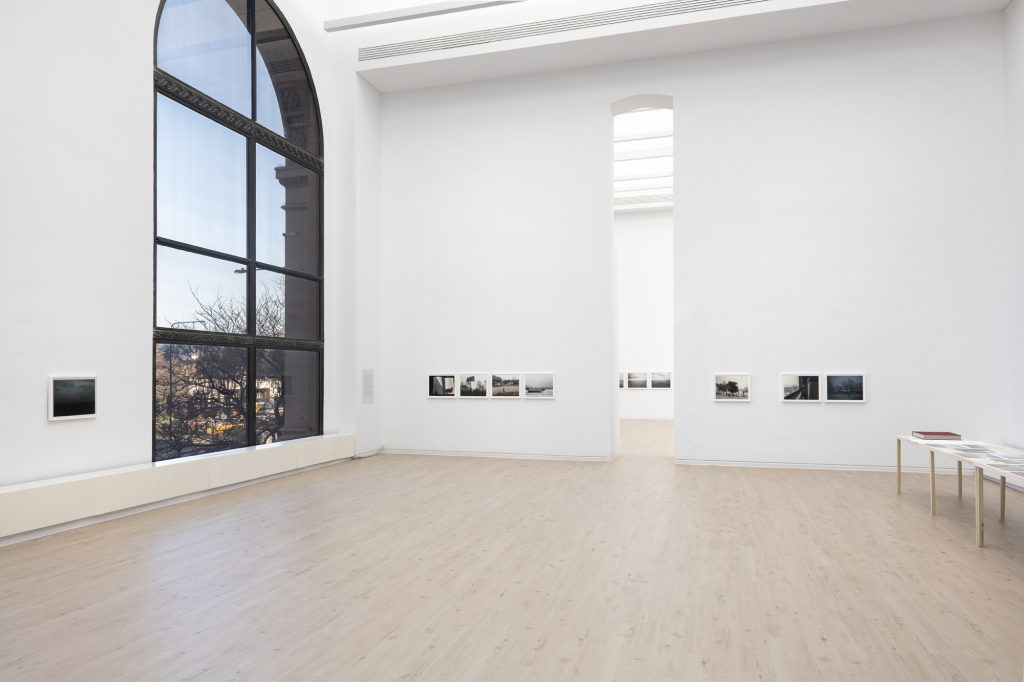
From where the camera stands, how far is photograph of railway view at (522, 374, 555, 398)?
1455 cm

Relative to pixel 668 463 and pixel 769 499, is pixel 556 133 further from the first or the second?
pixel 769 499

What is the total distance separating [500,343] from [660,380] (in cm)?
1168

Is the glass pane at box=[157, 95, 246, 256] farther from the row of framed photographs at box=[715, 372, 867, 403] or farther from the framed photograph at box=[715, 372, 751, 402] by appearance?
the row of framed photographs at box=[715, 372, 867, 403]

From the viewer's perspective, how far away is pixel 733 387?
44.1ft

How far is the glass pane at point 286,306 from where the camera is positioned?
12570 mm

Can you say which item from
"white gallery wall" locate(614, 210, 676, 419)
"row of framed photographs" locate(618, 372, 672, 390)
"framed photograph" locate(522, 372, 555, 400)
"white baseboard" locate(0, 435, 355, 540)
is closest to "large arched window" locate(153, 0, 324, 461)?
"white baseboard" locate(0, 435, 355, 540)

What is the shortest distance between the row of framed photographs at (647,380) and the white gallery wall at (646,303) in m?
0.15

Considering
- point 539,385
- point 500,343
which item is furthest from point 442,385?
point 539,385

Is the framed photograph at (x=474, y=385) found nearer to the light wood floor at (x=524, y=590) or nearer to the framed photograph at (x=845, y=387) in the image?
the light wood floor at (x=524, y=590)

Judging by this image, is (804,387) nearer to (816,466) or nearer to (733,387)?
(733,387)

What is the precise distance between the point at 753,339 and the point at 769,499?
415 centimetres

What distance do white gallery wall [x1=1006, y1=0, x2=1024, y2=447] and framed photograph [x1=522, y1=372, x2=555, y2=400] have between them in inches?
329

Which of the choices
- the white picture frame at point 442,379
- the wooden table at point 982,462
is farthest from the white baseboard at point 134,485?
the wooden table at point 982,462

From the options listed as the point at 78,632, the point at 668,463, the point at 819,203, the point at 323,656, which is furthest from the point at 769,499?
the point at 78,632
